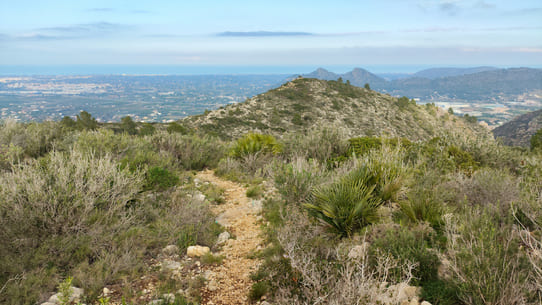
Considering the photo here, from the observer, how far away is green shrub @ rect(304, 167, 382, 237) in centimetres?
433

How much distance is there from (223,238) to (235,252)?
47 centimetres

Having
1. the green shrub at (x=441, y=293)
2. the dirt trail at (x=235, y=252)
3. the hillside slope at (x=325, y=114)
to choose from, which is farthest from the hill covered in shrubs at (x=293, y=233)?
the hillside slope at (x=325, y=114)

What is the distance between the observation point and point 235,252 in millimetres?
4508

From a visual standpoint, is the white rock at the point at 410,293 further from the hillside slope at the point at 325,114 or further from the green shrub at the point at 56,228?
the hillside slope at the point at 325,114

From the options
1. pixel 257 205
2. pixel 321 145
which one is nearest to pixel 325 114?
pixel 321 145

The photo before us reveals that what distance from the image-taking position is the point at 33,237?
3844mm

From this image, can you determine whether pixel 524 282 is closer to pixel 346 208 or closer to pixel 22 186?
pixel 346 208

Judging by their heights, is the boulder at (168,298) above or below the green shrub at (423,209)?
below

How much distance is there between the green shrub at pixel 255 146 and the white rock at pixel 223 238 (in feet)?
15.7

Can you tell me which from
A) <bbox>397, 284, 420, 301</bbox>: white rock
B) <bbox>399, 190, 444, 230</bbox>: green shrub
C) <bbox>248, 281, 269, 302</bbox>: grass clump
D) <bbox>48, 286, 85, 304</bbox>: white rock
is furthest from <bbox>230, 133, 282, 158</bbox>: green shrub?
<bbox>397, 284, 420, 301</bbox>: white rock

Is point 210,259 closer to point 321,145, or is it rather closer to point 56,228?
point 56,228

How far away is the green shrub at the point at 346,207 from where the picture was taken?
4.33 metres

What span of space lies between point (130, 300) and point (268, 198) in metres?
3.75

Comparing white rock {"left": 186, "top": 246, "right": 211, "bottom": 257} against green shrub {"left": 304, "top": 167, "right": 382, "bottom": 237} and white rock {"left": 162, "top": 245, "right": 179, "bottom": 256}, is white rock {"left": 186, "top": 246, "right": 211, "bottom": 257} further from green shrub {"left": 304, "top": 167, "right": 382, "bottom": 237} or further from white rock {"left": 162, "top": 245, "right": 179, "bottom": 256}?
green shrub {"left": 304, "top": 167, "right": 382, "bottom": 237}
